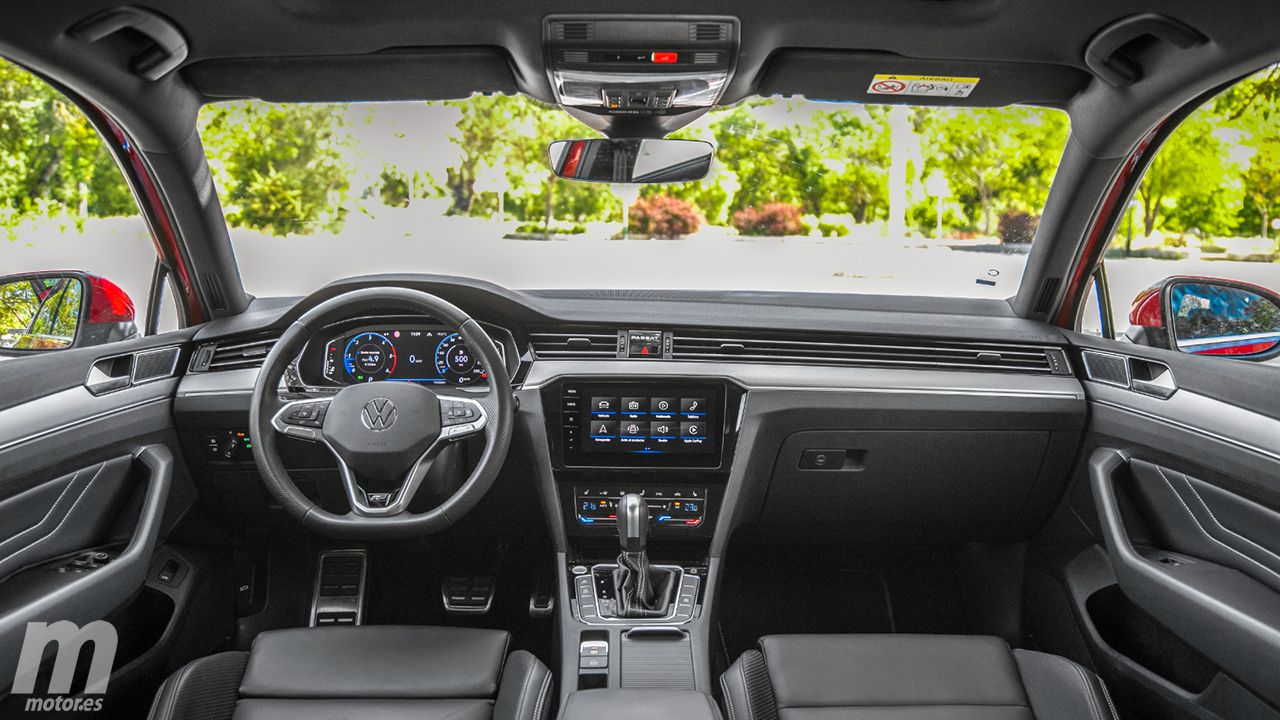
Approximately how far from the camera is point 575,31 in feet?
8.09

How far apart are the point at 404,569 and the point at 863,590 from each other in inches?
68.2

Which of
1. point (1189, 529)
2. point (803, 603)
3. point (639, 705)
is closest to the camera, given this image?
point (639, 705)

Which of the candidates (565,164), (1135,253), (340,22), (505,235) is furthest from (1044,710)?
(340,22)

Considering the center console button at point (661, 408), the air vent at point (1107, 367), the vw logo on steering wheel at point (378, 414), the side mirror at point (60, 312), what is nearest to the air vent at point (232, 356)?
the side mirror at point (60, 312)

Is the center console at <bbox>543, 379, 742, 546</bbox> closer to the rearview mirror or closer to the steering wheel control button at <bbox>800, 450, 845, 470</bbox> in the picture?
the steering wheel control button at <bbox>800, 450, 845, 470</bbox>

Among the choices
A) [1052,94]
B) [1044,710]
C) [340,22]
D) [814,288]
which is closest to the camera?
[1044,710]

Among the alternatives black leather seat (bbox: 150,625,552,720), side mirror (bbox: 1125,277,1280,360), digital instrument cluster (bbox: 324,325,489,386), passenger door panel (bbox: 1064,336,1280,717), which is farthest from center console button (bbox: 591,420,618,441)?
side mirror (bbox: 1125,277,1280,360)

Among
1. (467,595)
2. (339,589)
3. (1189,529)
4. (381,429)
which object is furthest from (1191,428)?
(339,589)

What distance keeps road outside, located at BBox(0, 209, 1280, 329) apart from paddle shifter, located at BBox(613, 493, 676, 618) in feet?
2.84

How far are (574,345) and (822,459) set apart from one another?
2.92 feet

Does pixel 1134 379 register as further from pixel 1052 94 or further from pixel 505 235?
pixel 505 235

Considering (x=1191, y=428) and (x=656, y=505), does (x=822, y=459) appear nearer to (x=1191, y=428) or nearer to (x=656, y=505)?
(x=656, y=505)

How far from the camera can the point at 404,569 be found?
3.55 meters

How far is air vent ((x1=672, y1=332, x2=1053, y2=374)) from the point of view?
3.06 m
